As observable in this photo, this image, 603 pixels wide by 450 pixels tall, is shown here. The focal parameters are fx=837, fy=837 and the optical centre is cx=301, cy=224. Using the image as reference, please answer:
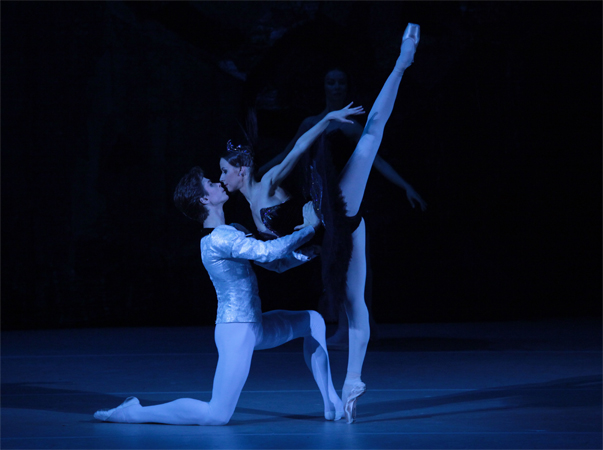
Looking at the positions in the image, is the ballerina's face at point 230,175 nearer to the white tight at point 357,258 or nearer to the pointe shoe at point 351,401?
the white tight at point 357,258

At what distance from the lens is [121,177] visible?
6.22 metres

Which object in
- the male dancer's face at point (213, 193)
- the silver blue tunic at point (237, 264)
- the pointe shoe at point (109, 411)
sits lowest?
the pointe shoe at point (109, 411)

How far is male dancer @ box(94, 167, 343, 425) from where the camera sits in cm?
281

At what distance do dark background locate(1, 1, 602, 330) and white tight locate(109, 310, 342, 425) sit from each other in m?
3.30

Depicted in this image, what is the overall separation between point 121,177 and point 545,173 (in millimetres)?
3246

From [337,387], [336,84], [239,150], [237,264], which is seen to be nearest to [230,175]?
[239,150]

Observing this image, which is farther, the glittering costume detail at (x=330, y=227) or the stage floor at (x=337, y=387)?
the glittering costume detail at (x=330, y=227)

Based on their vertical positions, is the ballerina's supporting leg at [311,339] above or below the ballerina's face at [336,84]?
below

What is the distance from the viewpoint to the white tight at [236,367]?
111 inches

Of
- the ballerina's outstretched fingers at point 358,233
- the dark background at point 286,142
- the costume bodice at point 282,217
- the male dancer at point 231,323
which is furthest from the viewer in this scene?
the dark background at point 286,142

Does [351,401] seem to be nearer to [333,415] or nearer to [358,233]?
[333,415]

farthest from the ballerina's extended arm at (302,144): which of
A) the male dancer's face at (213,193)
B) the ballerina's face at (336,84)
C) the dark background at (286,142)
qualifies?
the dark background at (286,142)

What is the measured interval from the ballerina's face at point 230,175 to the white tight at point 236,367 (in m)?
0.49

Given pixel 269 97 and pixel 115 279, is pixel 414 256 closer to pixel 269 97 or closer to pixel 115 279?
pixel 269 97
